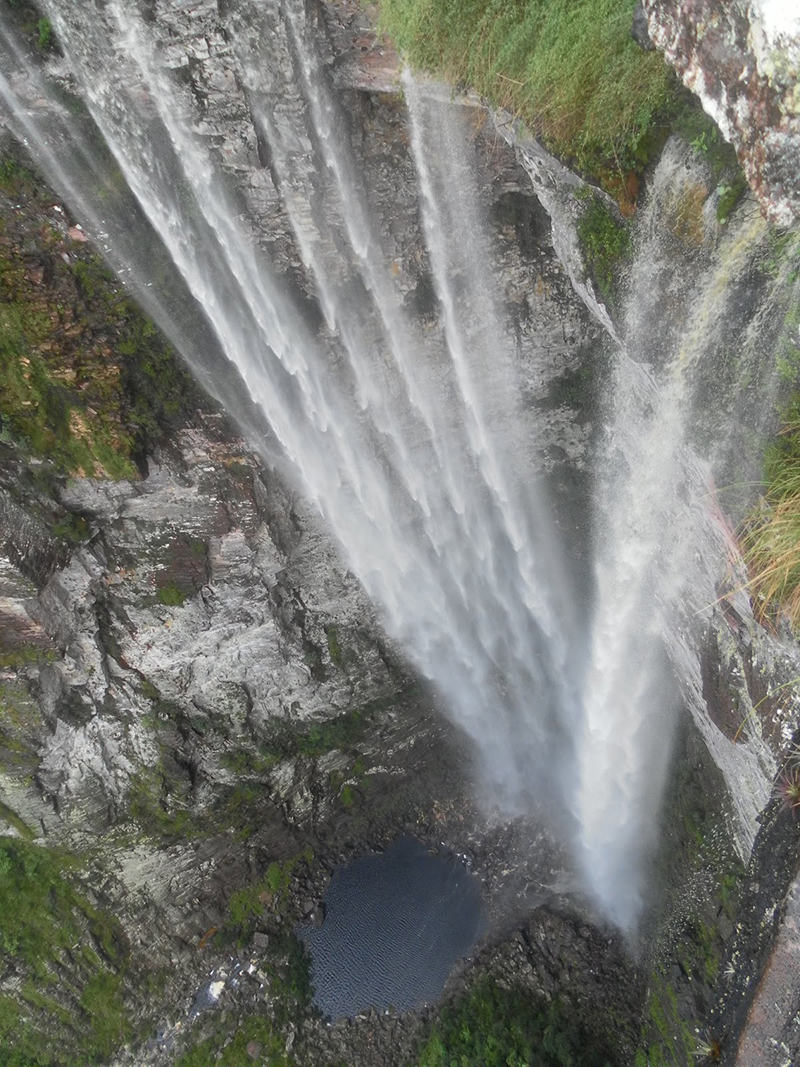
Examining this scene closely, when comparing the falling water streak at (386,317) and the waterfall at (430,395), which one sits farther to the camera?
the falling water streak at (386,317)

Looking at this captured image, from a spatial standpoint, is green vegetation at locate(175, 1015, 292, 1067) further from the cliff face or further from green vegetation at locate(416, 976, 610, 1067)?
green vegetation at locate(416, 976, 610, 1067)

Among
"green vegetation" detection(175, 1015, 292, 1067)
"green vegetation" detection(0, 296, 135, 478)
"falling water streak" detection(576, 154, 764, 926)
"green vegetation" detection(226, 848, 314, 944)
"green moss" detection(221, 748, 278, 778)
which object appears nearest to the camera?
"falling water streak" detection(576, 154, 764, 926)

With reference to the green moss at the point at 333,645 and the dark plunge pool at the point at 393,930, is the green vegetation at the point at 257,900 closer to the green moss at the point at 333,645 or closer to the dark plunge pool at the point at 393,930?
the dark plunge pool at the point at 393,930

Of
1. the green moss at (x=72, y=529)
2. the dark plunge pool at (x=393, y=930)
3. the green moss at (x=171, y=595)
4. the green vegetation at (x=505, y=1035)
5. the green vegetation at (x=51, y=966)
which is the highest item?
the green moss at (x=72, y=529)

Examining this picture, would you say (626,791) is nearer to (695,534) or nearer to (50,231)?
(695,534)

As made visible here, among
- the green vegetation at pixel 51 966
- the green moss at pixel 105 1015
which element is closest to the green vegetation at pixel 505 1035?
the green moss at pixel 105 1015

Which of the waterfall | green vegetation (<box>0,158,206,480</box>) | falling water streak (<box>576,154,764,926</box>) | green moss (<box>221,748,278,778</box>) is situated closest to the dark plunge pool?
the waterfall

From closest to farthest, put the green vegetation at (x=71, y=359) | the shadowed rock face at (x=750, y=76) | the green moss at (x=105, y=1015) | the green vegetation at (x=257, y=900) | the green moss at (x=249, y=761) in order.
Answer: the shadowed rock face at (x=750, y=76) < the green vegetation at (x=71, y=359) < the green moss at (x=105, y=1015) < the green moss at (x=249, y=761) < the green vegetation at (x=257, y=900)
